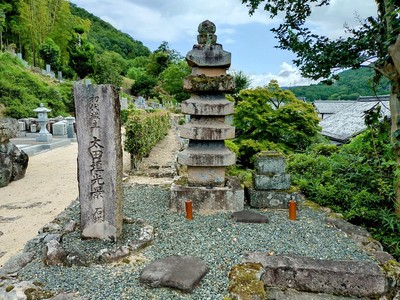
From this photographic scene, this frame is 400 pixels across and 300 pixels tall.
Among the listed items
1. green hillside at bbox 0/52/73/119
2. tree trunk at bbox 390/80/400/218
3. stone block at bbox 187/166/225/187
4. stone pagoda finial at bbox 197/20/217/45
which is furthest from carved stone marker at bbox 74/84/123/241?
green hillside at bbox 0/52/73/119

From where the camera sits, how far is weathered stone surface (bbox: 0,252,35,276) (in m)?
3.47

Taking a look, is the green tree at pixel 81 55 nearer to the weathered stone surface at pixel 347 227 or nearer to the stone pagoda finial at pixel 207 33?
the stone pagoda finial at pixel 207 33

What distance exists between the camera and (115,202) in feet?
13.3

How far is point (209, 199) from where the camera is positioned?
17.2ft

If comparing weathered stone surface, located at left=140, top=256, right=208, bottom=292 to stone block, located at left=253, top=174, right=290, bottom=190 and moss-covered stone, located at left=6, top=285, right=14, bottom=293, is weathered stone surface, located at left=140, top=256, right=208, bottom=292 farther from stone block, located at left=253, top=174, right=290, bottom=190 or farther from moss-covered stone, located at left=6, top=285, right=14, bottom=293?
stone block, located at left=253, top=174, right=290, bottom=190

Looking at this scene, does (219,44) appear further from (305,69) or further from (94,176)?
(94,176)

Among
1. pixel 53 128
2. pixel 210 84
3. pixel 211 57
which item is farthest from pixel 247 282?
pixel 53 128

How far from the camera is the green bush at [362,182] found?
498 centimetres

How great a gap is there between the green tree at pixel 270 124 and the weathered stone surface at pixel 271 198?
577 cm

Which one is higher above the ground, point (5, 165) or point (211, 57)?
point (211, 57)

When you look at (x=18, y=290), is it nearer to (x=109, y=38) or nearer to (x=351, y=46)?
(x=351, y=46)

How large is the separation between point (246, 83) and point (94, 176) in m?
23.7

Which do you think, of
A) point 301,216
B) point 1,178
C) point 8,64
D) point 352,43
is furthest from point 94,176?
point 8,64

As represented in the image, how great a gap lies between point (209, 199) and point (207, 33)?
113 inches
